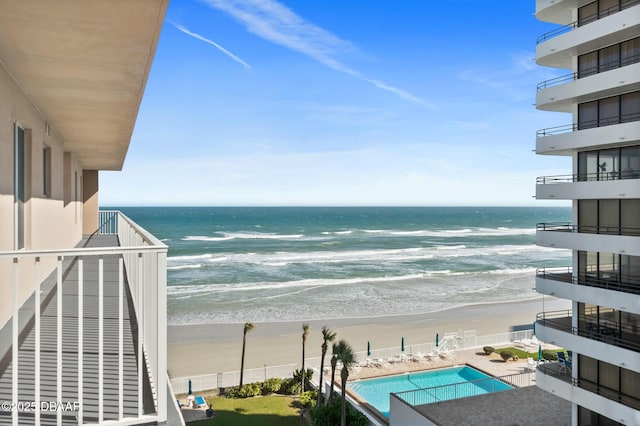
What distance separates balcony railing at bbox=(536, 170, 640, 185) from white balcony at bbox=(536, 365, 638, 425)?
561 centimetres

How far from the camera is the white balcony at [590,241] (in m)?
11.6

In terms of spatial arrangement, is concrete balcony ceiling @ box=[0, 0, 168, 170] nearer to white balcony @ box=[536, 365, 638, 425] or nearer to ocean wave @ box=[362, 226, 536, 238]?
white balcony @ box=[536, 365, 638, 425]

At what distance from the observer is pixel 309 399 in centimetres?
1764

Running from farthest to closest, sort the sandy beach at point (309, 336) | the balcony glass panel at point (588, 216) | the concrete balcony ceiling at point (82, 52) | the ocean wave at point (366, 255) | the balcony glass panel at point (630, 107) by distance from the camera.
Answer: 1. the ocean wave at point (366, 255)
2. the sandy beach at point (309, 336)
3. the balcony glass panel at point (588, 216)
4. the balcony glass panel at point (630, 107)
5. the concrete balcony ceiling at point (82, 52)

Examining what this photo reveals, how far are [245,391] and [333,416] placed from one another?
432cm

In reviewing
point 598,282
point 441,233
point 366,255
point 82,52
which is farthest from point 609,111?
point 441,233

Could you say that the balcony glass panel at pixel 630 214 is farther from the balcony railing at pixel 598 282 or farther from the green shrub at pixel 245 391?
the green shrub at pixel 245 391

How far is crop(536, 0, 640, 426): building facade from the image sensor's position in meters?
11.8

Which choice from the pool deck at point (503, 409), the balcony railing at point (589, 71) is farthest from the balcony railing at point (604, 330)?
the balcony railing at point (589, 71)

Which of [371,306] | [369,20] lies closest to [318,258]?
[371,306]

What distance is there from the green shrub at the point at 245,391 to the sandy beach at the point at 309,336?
315 centimetres

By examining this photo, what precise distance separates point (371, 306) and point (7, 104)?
29616 millimetres

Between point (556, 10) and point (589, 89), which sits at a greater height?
point (556, 10)

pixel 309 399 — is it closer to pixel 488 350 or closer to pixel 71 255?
pixel 488 350
